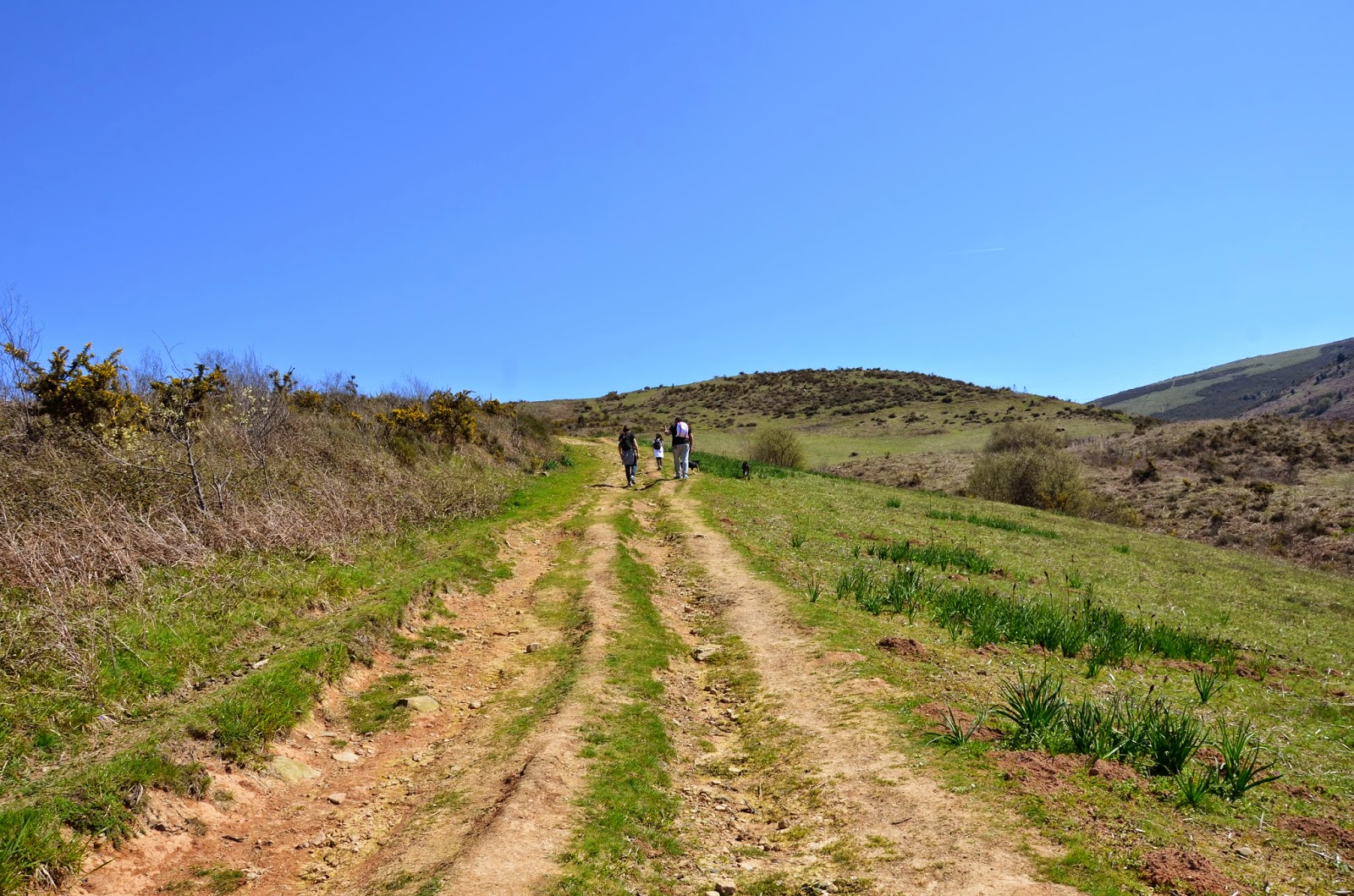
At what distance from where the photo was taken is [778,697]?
8.13m

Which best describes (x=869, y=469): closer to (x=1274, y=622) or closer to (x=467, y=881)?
(x=1274, y=622)

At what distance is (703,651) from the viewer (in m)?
10.1

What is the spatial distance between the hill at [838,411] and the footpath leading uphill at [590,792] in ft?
142

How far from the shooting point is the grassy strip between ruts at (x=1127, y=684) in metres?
4.73

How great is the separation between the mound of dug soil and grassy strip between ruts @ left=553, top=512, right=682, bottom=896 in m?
3.18

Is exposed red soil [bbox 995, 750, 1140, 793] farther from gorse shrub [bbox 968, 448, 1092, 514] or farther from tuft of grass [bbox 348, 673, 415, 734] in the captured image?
gorse shrub [bbox 968, 448, 1092, 514]

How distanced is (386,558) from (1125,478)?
4478 cm

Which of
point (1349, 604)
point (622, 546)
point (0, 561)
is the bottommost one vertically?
point (1349, 604)

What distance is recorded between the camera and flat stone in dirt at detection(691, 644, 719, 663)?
989 centimetres

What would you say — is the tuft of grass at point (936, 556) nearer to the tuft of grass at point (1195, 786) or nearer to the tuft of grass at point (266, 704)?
the tuft of grass at point (1195, 786)

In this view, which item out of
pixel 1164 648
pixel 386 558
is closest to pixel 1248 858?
pixel 1164 648

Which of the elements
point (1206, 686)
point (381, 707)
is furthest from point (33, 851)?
point (1206, 686)

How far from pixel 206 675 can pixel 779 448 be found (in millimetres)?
41854

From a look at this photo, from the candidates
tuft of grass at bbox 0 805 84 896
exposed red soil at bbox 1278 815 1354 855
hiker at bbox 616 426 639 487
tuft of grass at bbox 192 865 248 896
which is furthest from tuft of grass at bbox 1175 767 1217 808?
hiker at bbox 616 426 639 487
